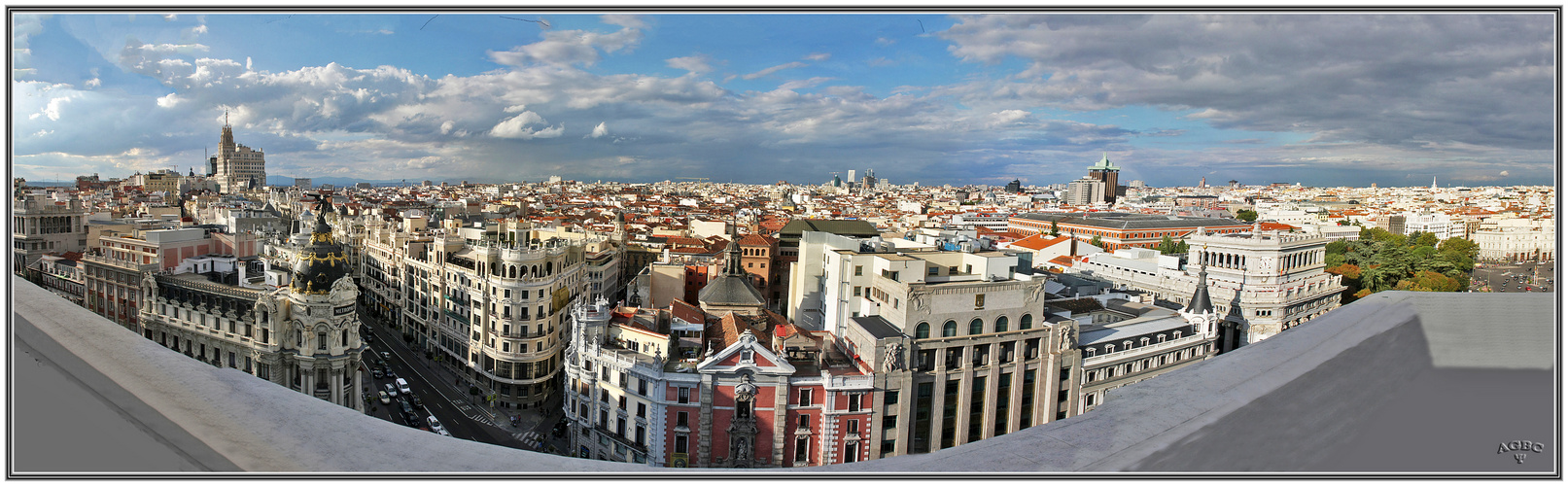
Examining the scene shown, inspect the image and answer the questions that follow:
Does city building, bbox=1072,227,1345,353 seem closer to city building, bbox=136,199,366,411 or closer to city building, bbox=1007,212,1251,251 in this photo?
city building, bbox=136,199,366,411

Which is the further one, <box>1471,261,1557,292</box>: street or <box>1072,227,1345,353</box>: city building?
<box>1072,227,1345,353</box>: city building

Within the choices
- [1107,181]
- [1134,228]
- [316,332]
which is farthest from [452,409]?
[1107,181]

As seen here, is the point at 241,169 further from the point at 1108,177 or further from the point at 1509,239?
the point at 1108,177

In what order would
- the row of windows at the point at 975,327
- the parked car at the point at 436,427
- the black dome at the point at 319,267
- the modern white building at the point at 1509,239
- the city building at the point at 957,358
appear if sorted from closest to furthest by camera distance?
the city building at the point at 957,358
the row of windows at the point at 975,327
the black dome at the point at 319,267
the parked car at the point at 436,427
the modern white building at the point at 1509,239

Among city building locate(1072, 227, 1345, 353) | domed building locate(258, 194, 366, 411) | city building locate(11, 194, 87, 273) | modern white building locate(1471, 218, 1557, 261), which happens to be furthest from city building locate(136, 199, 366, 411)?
modern white building locate(1471, 218, 1557, 261)

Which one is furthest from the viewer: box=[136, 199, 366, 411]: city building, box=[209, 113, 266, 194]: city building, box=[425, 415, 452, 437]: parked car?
box=[209, 113, 266, 194]: city building

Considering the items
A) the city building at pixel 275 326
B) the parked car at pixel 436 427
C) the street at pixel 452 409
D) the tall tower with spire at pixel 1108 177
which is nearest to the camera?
the city building at pixel 275 326

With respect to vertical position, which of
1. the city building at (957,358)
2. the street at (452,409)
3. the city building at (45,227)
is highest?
the city building at (45,227)

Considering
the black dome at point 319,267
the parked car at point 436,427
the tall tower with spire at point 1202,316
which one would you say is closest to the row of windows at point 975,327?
the tall tower with spire at point 1202,316

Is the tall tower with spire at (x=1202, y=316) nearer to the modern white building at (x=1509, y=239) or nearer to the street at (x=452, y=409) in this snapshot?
the modern white building at (x=1509, y=239)

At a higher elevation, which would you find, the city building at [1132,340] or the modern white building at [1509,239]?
the modern white building at [1509,239]
